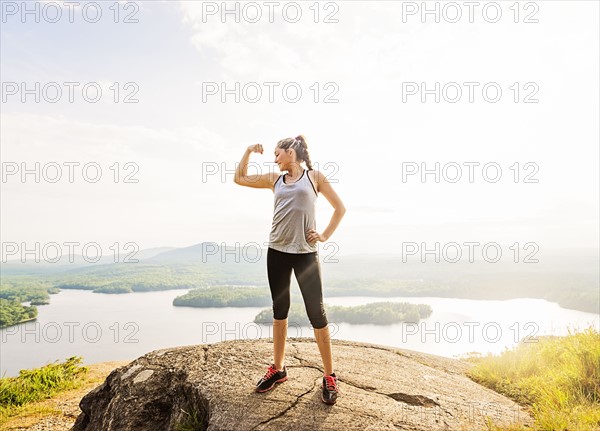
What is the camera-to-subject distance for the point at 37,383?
26.5 ft

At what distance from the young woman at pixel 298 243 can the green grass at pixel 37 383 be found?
20.3 feet

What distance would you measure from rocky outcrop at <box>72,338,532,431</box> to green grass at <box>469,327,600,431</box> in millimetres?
335

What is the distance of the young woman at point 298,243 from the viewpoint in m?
3.65

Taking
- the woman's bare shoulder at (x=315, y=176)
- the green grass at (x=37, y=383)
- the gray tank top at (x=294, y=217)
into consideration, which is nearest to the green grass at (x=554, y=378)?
the gray tank top at (x=294, y=217)

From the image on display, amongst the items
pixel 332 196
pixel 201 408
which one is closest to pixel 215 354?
pixel 201 408

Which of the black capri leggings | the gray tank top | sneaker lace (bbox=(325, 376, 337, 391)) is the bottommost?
sneaker lace (bbox=(325, 376, 337, 391))

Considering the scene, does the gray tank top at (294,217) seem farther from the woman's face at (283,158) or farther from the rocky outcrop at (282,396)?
the rocky outcrop at (282,396)

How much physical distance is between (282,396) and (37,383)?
698 centimetres

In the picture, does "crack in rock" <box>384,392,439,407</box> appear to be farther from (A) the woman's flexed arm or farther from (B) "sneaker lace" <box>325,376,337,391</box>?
(A) the woman's flexed arm

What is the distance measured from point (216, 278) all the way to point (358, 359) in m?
63.7

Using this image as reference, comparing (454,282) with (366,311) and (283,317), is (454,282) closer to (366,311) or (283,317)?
(366,311)

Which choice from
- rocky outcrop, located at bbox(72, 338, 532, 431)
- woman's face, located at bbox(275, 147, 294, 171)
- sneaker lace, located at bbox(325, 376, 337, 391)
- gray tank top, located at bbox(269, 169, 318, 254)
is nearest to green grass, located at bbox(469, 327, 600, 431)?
rocky outcrop, located at bbox(72, 338, 532, 431)

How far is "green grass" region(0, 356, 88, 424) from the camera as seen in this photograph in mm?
7477

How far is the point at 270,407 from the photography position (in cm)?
355
